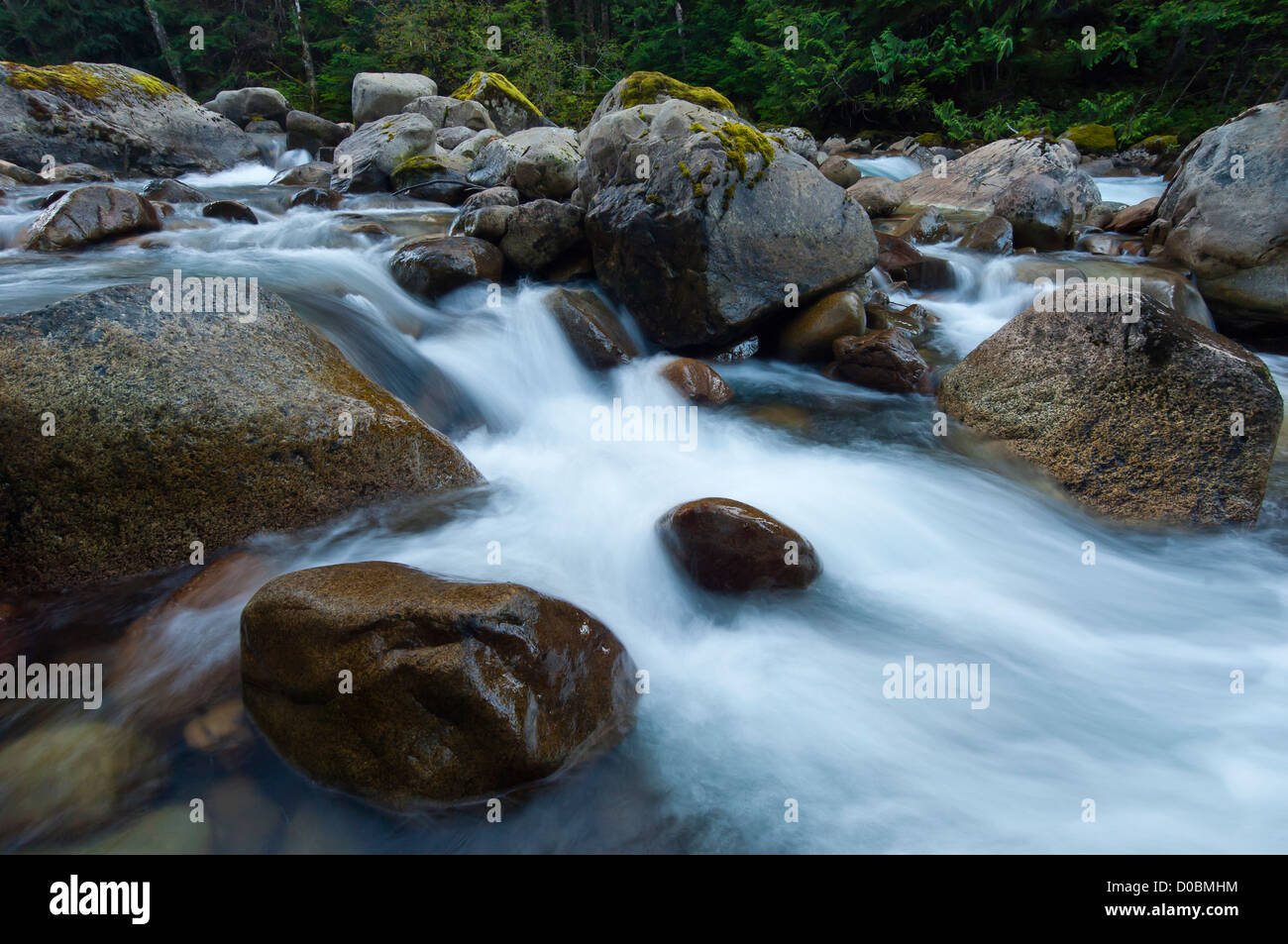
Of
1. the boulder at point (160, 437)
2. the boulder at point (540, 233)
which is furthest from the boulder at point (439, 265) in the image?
the boulder at point (160, 437)

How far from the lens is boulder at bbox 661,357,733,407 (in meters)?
6.65

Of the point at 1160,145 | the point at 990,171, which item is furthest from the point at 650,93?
the point at 1160,145

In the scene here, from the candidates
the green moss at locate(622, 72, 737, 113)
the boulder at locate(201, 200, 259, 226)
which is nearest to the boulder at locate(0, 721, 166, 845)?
the boulder at locate(201, 200, 259, 226)

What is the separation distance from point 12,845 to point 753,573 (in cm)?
337

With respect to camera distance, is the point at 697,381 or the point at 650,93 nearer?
the point at 697,381

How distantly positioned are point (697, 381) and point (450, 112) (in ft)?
48.8

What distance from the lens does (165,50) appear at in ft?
85.7

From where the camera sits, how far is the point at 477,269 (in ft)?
25.2

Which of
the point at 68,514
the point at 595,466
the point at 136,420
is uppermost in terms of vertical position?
the point at 136,420

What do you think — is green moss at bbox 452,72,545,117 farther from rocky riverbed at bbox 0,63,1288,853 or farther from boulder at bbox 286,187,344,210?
rocky riverbed at bbox 0,63,1288,853

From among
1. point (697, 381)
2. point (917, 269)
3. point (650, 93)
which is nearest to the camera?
point (697, 381)

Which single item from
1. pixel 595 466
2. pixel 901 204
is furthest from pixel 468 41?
pixel 595 466

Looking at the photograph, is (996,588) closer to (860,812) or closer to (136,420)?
(860,812)

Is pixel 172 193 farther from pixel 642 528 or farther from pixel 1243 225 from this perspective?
pixel 1243 225
